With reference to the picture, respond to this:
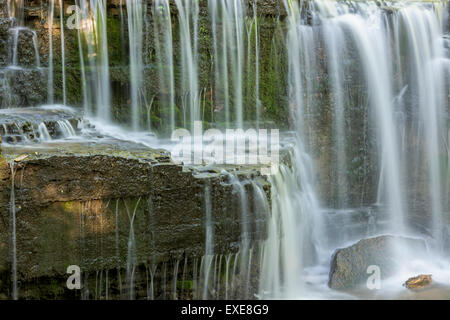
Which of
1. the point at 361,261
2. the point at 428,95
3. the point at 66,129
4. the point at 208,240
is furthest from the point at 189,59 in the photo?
the point at 428,95

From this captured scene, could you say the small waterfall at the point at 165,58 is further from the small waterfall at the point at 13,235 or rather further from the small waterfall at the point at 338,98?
the small waterfall at the point at 13,235

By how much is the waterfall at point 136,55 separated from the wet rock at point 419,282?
15.6ft

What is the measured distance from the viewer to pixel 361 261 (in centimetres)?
717

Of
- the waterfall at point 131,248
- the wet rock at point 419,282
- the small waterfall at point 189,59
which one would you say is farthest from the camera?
the small waterfall at point 189,59

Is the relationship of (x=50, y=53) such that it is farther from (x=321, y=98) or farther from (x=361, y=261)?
(x=361, y=261)

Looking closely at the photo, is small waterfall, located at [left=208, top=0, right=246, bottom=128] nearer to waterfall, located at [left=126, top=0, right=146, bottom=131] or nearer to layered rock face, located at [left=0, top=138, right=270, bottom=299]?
waterfall, located at [left=126, top=0, right=146, bottom=131]

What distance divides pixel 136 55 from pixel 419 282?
557cm

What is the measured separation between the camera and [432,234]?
28.4 feet

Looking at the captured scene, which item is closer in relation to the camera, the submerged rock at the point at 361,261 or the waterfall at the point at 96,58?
the submerged rock at the point at 361,261

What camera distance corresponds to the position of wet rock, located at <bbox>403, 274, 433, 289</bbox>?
6.92m

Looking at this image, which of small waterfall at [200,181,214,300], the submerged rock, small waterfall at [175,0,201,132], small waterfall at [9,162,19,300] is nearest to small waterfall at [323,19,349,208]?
the submerged rock

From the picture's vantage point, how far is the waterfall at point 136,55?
779 cm

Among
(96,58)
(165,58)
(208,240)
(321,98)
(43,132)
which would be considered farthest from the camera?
(321,98)

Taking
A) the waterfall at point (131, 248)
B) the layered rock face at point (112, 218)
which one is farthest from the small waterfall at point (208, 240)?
the waterfall at point (131, 248)
